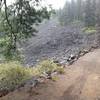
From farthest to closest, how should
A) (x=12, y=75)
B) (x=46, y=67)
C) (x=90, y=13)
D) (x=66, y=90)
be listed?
(x=90, y=13) < (x=46, y=67) < (x=12, y=75) < (x=66, y=90)

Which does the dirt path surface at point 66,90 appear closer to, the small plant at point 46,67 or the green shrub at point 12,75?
the green shrub at point 12,75

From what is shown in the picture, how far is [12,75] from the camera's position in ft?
41.1

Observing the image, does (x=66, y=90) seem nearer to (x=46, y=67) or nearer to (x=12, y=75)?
(x=12, y=75)

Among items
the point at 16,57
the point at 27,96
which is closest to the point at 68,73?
the point at 16,57

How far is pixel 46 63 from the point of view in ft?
50.9

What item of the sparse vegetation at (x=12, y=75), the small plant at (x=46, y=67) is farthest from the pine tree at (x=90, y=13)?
the sparse vegetation at (x=12, y=75)

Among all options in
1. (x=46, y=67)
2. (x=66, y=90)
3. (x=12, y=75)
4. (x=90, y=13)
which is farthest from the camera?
(x=90, y=13)

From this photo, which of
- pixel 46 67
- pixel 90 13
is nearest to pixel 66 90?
pixel 46 67

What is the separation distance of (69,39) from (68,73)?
156ft

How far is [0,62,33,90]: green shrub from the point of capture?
12.1 m

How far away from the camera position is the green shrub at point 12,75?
1211 centimetres

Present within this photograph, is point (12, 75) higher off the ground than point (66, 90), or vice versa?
point (12, 75)

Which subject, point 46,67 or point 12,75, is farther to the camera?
point 46,67

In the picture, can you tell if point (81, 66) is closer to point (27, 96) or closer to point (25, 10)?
point (25, 10)
